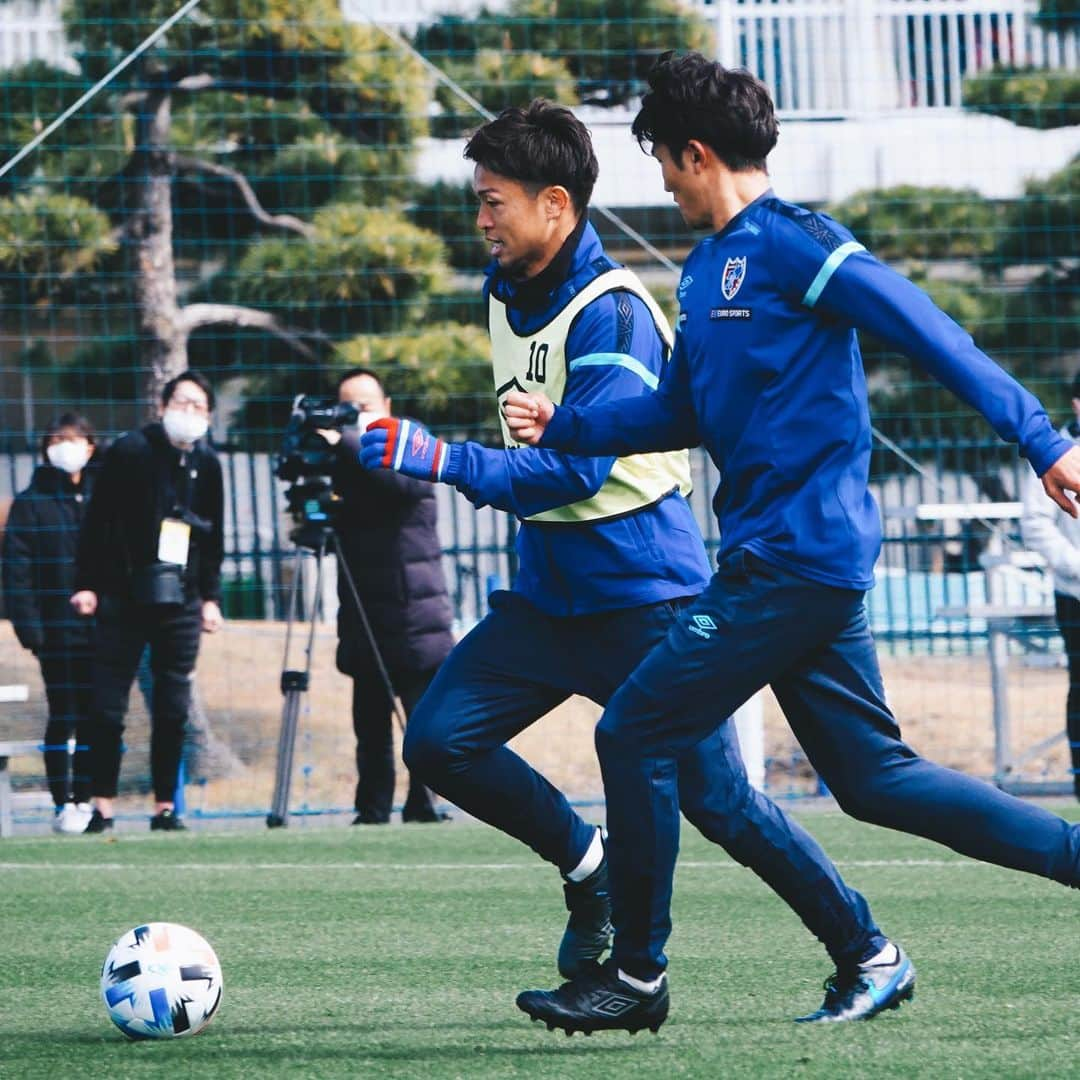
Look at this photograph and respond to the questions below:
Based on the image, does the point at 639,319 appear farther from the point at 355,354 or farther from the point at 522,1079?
the point at 355,354

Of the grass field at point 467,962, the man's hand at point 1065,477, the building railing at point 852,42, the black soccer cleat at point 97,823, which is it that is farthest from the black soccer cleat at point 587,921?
the building railing at point 852,42

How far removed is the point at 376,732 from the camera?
961cm

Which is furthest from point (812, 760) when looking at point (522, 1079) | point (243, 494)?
point (243, 494)

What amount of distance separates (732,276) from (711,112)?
32cm

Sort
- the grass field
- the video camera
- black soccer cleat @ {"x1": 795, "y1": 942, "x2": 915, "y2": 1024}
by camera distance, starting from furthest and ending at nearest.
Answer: the video camera
black soccer cleat @ {"x1": 795, "y1": 942, "x2": 915, "y2": 1024}
the grass field

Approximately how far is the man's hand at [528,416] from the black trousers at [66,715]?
6.04 m

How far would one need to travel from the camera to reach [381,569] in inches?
375

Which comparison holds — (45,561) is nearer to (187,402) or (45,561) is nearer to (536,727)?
(187,402)

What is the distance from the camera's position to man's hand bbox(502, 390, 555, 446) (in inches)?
169

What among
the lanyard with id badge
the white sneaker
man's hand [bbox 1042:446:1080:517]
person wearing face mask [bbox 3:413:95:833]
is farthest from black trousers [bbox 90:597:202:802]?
man's hand [bbox 1042:446:1080:517]

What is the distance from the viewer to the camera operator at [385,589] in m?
9.48

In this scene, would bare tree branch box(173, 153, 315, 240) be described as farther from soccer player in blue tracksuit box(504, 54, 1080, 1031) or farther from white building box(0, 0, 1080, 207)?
soccer player in blue tracksuit box(504, 54, 1080, 1031)

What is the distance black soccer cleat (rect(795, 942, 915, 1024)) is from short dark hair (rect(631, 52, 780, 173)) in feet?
5.23

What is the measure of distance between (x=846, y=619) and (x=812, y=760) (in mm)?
285
